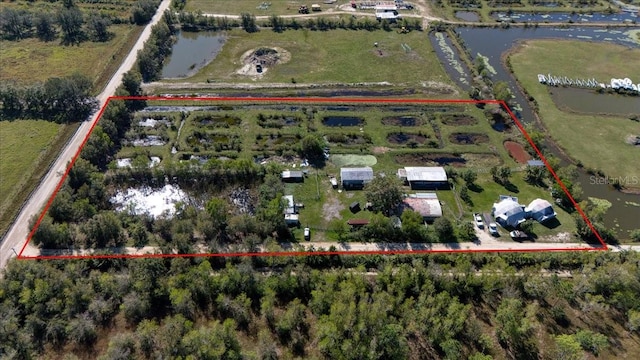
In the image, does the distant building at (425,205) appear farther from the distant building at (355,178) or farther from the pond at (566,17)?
the pond at (566,17)

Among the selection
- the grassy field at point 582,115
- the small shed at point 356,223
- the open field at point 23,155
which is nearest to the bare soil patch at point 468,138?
the grassy field at point 582,115

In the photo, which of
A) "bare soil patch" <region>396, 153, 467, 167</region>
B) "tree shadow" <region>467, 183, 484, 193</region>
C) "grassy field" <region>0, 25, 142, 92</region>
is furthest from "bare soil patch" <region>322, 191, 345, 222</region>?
"grassy field" <region>0, 25, 142, 92</region>

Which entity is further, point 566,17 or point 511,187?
point 566,17

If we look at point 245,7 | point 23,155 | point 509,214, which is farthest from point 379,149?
point 245,7

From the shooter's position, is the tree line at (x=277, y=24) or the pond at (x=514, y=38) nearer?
the pond at (x=514, y=38)

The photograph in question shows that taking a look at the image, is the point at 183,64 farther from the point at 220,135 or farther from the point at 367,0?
the point at 367,0

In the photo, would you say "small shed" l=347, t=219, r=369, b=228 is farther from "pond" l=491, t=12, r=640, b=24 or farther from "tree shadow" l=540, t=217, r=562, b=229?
"pond" l=491, t=12, r=640, b=24

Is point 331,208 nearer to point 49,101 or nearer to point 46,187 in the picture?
point 46,187

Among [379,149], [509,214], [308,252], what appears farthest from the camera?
[379,149]
